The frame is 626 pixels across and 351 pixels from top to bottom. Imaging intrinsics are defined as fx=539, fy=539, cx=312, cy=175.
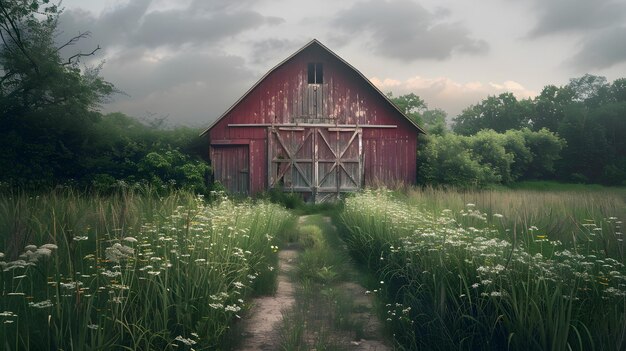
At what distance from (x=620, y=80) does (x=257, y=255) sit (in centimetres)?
5483

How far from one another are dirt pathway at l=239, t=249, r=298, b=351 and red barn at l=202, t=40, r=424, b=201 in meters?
14.0

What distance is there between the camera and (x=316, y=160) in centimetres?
2278

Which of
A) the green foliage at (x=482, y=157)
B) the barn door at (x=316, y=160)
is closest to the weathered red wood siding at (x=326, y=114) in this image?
the barn door at (x=316, y=160)

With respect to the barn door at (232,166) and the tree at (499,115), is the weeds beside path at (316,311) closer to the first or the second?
the barn door at (232,166)

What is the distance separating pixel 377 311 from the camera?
6.35 metres

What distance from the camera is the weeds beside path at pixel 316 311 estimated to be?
557 cm

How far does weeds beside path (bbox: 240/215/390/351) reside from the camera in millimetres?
5570

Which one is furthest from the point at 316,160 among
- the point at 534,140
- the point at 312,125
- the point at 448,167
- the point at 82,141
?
the point at 534,140

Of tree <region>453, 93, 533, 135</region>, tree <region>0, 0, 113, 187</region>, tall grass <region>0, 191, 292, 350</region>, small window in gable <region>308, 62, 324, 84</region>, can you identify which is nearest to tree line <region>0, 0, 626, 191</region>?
tree <region>0, 0, 113, 187</region>

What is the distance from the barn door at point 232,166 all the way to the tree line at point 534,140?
24.9 ft

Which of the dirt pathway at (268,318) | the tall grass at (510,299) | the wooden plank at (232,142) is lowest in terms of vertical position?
the dirt pathway at (268,318)

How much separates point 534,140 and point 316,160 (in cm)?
2071

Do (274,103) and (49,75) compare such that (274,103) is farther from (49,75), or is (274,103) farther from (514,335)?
(514,335)

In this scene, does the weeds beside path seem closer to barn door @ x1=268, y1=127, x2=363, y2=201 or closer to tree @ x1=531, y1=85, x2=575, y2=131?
barn door @ x1=268, y1=127, x2=363, y2=201
